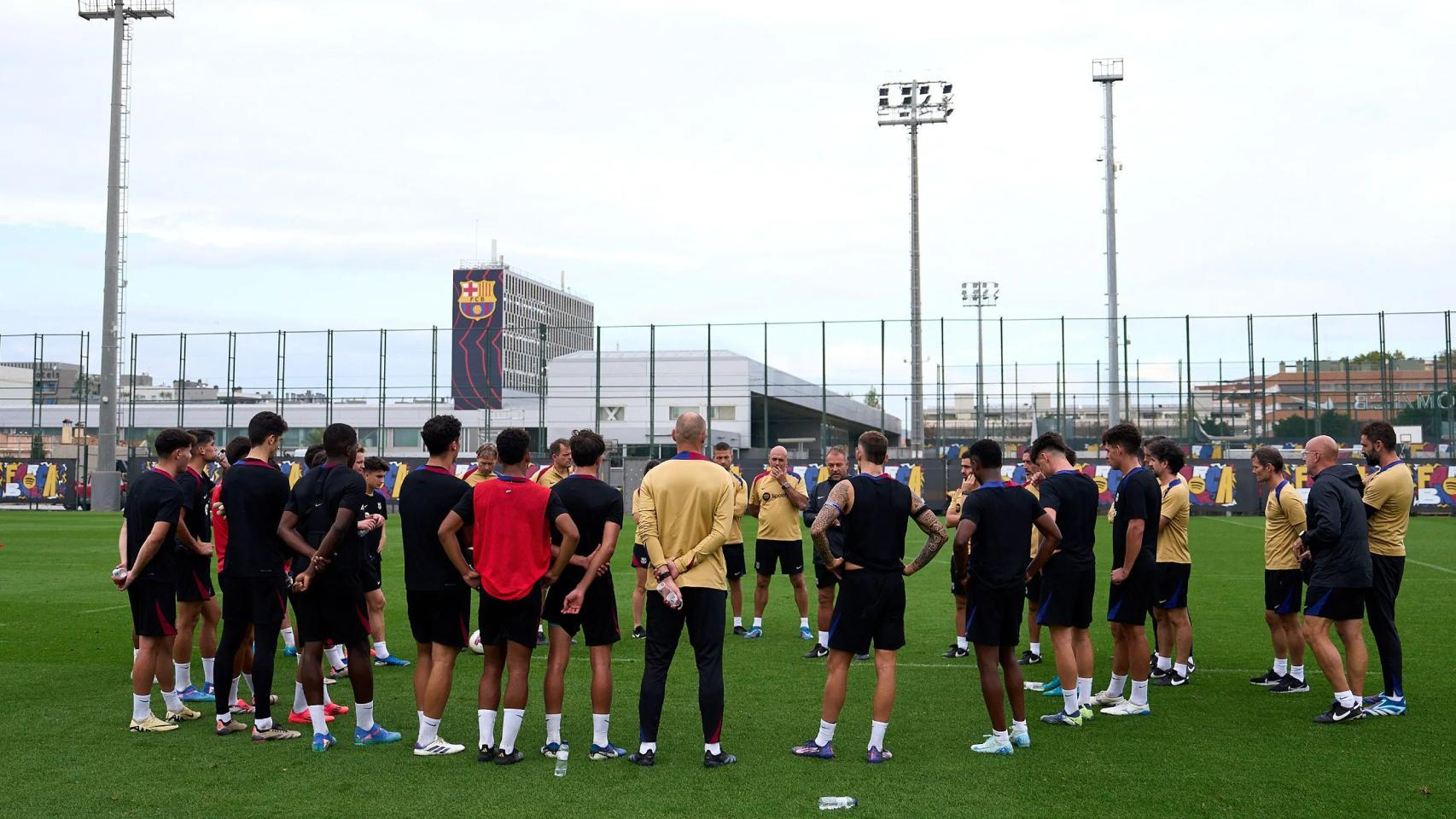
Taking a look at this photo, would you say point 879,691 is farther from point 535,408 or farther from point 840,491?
point 535,408

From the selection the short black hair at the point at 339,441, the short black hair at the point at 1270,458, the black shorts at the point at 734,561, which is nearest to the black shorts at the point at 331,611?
the short black hair at the point at 339,441

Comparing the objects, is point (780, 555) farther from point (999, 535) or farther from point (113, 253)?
point (113, 253)

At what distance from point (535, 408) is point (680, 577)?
47510 mm

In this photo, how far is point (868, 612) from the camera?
6.44 metres

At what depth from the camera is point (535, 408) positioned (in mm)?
53000

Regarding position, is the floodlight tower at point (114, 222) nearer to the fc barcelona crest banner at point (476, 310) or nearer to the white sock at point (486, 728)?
the fc barcelona crest banner at point (476, 310)

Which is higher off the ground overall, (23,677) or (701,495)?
(701,495)

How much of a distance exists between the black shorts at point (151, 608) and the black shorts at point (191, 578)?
309mm

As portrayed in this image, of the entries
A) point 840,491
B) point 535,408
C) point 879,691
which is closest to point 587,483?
point 840,491

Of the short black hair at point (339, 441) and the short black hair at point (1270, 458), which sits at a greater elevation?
the short black hair at point (339, 441)

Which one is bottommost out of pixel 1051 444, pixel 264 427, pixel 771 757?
pixel 771 757

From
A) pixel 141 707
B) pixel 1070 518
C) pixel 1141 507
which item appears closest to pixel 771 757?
pixel 1070 518

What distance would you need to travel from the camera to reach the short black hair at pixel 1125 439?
7.59 m

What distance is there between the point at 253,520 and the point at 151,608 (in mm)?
982
